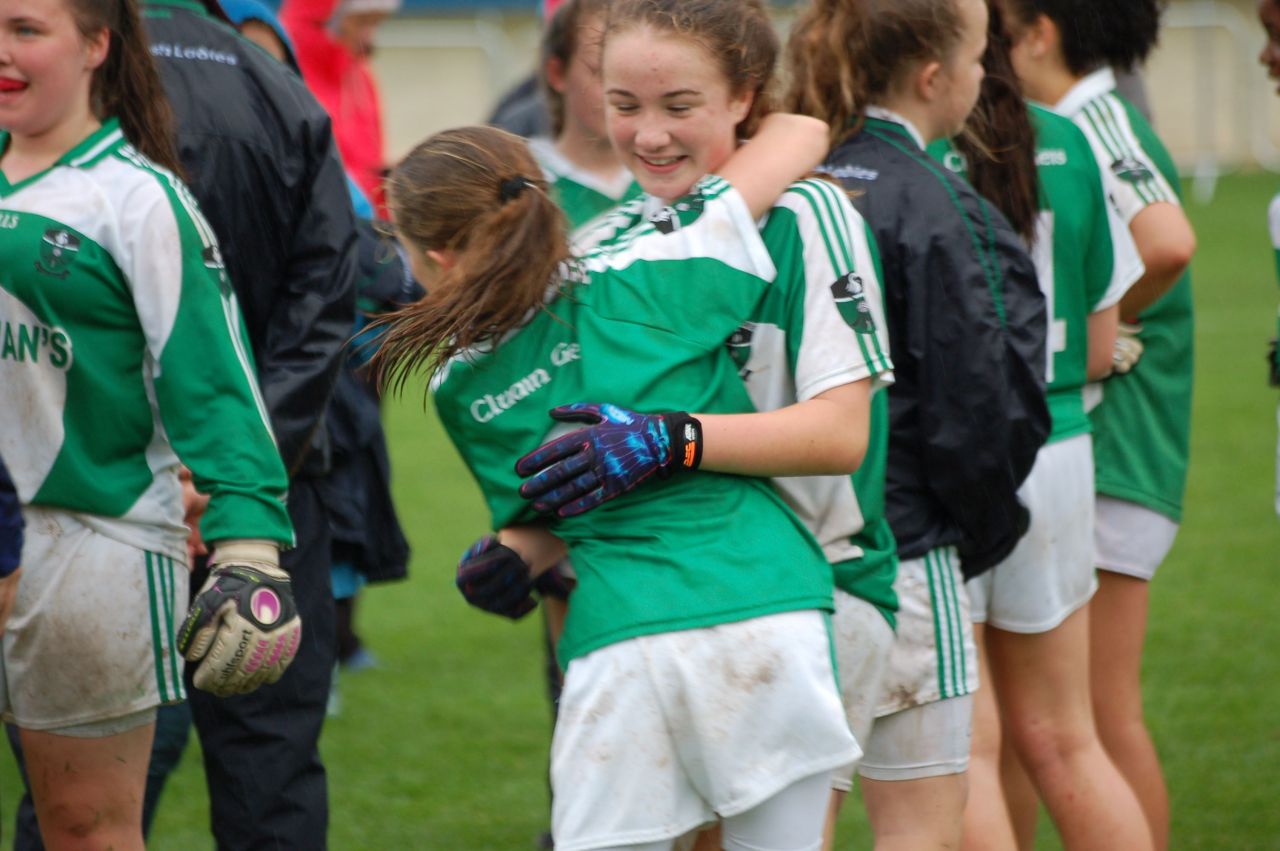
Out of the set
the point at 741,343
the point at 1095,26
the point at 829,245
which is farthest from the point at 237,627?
the point at 1095,26

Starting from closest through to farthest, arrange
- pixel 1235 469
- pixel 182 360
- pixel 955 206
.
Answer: pixel 182 360
pixel 955 206
pixel 1235 469

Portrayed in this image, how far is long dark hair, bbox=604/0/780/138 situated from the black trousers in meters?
1.48

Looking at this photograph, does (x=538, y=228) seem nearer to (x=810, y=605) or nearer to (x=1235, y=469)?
(x=810, y=605)

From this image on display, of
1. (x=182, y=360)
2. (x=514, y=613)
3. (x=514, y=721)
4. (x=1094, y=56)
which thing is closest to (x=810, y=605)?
(x=514, y=613)

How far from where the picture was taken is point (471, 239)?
255 centimetres

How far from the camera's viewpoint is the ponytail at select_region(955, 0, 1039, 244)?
3652 millimetres

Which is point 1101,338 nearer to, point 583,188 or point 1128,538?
point 1128,538

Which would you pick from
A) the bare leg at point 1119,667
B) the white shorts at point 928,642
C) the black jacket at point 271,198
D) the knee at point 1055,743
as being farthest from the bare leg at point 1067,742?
the black jacket at point 271,198

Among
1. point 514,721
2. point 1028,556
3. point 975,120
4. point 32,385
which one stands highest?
point 975,120

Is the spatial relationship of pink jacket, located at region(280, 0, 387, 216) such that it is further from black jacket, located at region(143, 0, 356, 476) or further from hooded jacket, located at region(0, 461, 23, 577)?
hooded jacket, located at region(0, 461, 23, 577)

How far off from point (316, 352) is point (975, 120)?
5.11 ft

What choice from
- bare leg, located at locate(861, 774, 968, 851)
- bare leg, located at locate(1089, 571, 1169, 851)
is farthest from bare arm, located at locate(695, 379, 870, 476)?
bare leg, located at locate(1089, 571, 1169, 851)

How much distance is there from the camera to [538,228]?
99.6 inches

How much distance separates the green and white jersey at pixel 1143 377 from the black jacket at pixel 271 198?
1.83 metres
